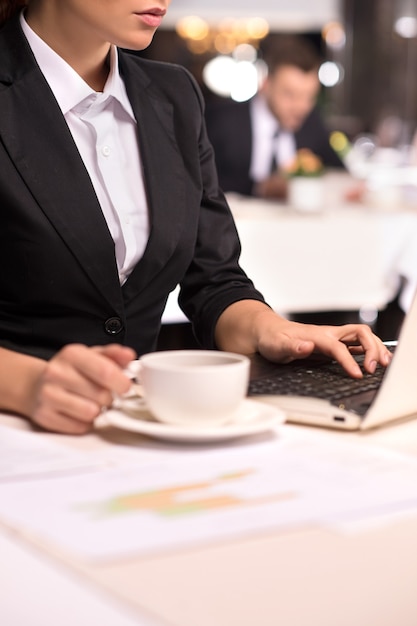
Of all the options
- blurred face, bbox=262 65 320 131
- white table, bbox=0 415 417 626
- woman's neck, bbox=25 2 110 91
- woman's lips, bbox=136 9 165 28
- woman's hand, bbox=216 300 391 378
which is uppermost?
woman's lips, bbox=136 9 165 28

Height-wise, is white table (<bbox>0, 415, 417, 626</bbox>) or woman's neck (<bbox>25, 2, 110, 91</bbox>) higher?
woman's neck (<bbox>25, 2, 110, 91</bbox>)

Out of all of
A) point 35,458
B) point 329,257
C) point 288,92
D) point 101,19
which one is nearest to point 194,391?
point 35,458

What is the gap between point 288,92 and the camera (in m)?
4.94

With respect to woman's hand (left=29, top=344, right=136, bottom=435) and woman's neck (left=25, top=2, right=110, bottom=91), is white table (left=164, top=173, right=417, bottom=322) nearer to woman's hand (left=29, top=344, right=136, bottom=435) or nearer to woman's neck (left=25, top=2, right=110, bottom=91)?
woman's neck (left=25, top=2, right=110, bottom=91)

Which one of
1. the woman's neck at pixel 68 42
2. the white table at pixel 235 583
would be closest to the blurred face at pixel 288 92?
the woman's neck at pixel 68 42

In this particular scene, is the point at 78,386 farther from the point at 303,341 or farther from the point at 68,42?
the point at 68,42

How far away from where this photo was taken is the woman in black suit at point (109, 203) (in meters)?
1.29

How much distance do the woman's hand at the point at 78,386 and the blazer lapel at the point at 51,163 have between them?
0.41m

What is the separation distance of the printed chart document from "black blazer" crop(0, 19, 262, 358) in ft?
1.68

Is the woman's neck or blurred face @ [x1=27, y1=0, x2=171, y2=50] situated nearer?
blurred face @ [x1=27, y1=0, x2=171, y2=50]

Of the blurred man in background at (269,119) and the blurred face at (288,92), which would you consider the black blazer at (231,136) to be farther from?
the blurred face at (288,92)

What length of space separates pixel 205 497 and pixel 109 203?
0.72 m

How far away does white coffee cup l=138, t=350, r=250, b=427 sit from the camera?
0.88 m

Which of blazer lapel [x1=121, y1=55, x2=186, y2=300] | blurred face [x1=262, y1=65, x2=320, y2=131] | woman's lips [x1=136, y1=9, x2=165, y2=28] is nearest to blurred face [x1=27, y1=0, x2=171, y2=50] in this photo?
woman's lips [x1=136, y1=9, x2=165, y2=28]
